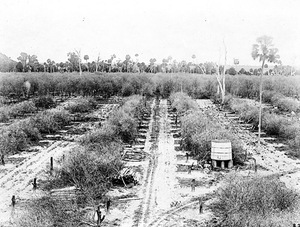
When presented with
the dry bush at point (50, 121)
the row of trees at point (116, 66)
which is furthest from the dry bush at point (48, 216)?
the row of trees at point (116, 66)

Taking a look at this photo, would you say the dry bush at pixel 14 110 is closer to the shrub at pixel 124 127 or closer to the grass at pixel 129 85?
the shrub at pixel 124 127

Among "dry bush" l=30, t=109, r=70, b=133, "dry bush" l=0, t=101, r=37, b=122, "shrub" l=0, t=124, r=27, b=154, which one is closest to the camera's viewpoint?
"shrub" l=0, t=124, r=27, b=154

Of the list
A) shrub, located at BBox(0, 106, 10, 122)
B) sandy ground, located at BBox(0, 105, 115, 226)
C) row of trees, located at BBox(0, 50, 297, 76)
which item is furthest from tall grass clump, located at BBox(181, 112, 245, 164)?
row of trees, located at BBox(0, 50, 297, 76)

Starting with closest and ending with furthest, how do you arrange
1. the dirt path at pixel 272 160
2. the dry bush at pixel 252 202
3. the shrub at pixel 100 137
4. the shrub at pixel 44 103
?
1. the dry bush at pixel 252 202
2. the dirt path at pixel 272 160
3. the shrub at pixel 100 137
4. the shrub at pixel 44 103

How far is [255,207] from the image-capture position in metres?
12.4

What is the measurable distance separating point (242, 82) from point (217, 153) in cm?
4438

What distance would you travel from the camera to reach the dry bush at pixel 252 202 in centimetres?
1173

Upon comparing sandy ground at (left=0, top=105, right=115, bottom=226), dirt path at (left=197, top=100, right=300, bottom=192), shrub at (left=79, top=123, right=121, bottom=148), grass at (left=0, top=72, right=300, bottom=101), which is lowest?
sandy ground at (left=0, top=105, right=115, bottom=226)

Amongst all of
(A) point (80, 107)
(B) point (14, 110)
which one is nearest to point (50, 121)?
(B) point (14, 110)

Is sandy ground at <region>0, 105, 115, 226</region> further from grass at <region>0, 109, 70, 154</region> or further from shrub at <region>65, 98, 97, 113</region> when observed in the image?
shrub at <region>65, 98, 97, 113</region>

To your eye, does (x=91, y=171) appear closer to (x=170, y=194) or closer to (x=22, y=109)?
(x=170, y=194)

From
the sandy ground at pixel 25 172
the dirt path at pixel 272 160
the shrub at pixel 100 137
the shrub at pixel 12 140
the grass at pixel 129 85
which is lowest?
the sandy ground at pixel 25 172

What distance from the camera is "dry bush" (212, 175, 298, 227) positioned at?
38.5 feet

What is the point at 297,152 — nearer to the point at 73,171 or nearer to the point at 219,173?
the point at 219,173
